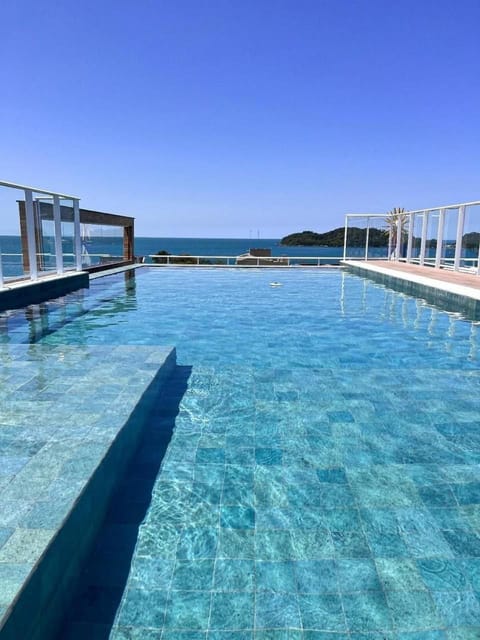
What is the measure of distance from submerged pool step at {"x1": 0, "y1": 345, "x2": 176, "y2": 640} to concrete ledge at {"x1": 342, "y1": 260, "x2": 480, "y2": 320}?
5.95 metres

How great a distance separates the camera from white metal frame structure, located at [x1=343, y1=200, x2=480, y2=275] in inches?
432

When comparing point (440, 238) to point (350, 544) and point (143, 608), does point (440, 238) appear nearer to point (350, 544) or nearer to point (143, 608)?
point (350, 544)

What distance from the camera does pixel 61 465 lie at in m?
2.03

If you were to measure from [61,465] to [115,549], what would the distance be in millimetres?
453

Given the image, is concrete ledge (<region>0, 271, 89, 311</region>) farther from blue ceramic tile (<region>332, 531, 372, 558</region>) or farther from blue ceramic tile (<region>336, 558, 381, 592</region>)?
blue ceramic tile (<region>336, 558, 381, 592</region>)

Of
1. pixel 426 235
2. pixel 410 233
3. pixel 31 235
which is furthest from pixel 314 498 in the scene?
pixel 410 233

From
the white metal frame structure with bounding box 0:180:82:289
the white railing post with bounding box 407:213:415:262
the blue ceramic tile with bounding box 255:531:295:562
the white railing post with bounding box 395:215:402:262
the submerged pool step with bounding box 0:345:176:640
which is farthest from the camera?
the white railing post with bounding box 395:215:402:262

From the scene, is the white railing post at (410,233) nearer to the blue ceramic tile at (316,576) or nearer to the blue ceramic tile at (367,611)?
the blue ceramic tile at (316,576)

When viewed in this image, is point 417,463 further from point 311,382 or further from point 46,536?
point 46,536

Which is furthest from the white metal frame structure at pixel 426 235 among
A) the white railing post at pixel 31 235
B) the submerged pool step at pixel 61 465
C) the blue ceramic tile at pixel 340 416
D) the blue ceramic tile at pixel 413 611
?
the blue ceramic tile at pixel 413 611

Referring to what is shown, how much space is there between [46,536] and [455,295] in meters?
8.22

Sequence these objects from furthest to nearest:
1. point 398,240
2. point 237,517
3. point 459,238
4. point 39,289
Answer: point 398,240 < point 459,238 < point 39,289 < point 237,517

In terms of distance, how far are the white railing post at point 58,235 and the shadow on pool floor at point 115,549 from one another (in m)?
7.59

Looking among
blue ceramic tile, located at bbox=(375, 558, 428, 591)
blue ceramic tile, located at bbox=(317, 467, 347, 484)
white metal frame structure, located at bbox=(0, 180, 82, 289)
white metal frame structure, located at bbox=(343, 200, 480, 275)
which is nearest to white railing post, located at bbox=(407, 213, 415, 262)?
white metal frame structure, located at bbox=(343, 200, 480, 275)
